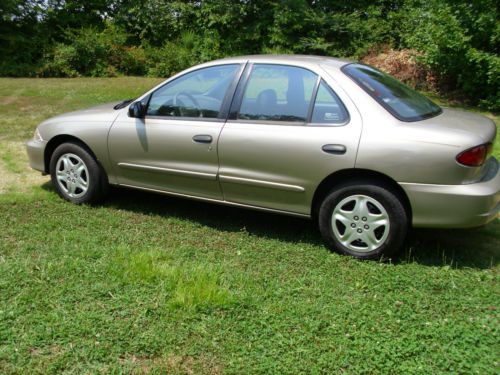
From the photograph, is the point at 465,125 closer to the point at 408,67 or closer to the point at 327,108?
the point at 327,108

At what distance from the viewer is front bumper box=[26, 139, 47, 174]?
5.63 metres

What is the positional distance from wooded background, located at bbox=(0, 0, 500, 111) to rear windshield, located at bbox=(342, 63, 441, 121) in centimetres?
761

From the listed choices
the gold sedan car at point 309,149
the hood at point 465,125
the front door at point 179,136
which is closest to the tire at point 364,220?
the gold sedan car at point 309,149

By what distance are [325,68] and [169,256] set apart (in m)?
2.01

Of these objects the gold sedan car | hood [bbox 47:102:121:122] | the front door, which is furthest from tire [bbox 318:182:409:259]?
hood [bbox 47:102:121:122]

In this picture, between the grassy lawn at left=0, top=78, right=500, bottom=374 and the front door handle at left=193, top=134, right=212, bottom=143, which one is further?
the front door handle at left=193, top=134, right=212, bottom=143

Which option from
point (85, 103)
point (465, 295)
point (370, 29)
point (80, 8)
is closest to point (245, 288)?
point (465, 295)

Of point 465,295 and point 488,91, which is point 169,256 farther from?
point 488,91

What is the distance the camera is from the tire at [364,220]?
4.08 meters

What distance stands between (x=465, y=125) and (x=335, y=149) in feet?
3.43

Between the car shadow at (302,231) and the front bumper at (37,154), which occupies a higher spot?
the front bumper at (37,154)

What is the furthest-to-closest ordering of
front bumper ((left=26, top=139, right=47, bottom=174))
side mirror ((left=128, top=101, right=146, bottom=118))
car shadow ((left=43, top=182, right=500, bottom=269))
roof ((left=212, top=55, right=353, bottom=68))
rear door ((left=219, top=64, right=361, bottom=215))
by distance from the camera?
1. front bumper ((left=26, top=139, right=47, bottom=174))
2. side mirror ((left=128, top=101, right=146, bottom=118))
3. roof ((left=212, top=55, right=353, bottom=68))
4. car shadow ((left=43, top=182, right=500, bottom=269))
5. rear door ((left=219, top=64, right=361, bottom=215))

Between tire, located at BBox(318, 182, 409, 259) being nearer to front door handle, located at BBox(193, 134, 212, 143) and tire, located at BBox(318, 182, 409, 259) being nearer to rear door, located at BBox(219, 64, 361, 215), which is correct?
rear door, located at BBox(219, 64, 361, 215)

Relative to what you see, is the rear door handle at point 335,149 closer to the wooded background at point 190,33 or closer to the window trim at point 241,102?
the window trim at point 241,102
